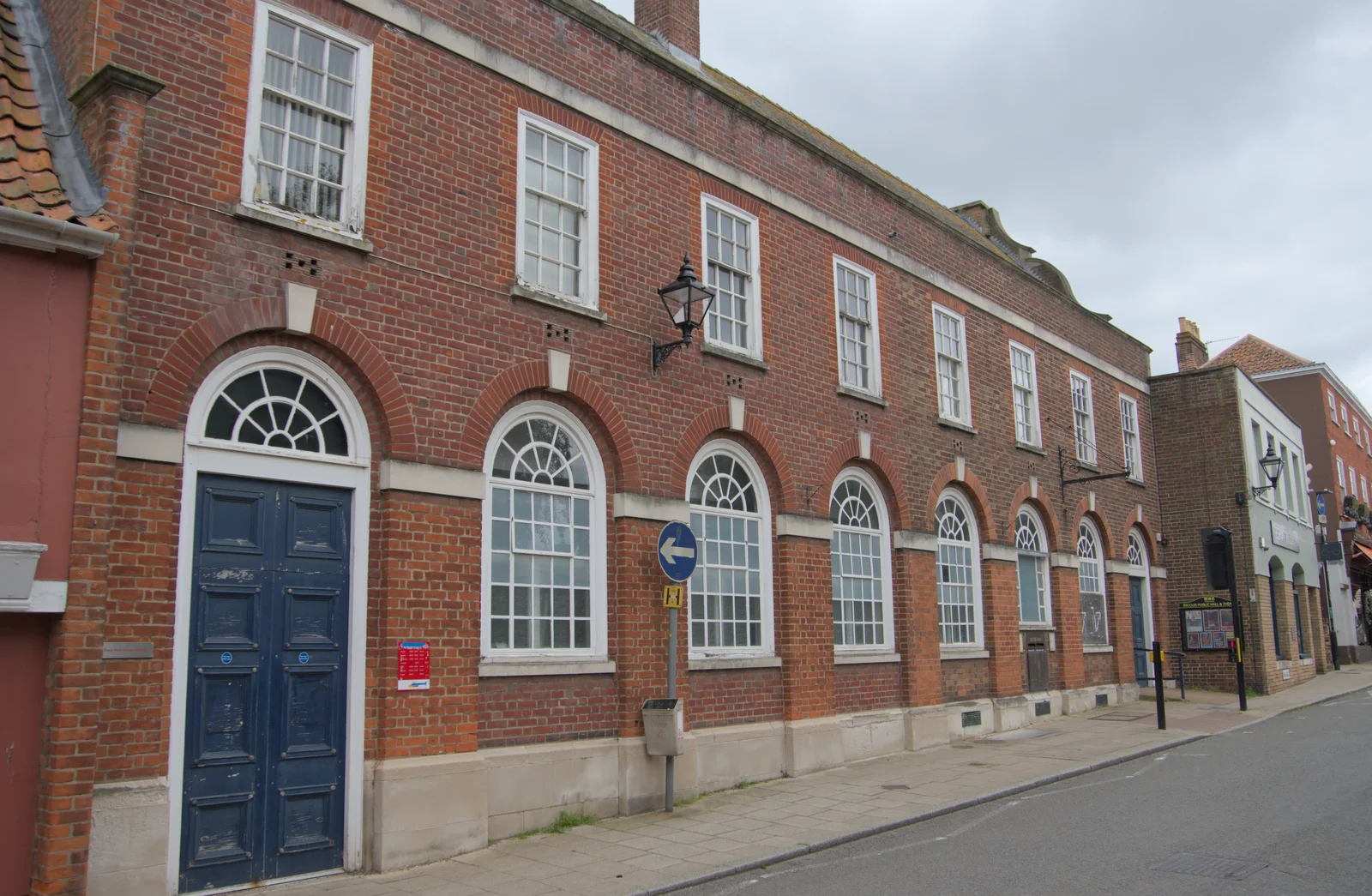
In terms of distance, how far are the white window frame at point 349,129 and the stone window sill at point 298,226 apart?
0.05 ft

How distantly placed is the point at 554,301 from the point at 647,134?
2.76 metres

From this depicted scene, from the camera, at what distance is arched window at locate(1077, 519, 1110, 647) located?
2036 cm

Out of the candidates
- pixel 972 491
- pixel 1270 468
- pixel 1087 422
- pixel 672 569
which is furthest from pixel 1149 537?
pixel 672 569

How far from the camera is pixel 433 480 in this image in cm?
909

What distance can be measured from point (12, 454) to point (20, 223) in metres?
1.45

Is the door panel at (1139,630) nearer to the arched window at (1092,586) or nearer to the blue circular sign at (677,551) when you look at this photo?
the arched window at (1092,586)

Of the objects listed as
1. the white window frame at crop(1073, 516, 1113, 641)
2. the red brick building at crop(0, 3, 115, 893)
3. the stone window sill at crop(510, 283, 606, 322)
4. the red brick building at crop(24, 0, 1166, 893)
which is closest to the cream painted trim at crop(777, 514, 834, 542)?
the red brick building at crop(24, 0, 1166, 893)

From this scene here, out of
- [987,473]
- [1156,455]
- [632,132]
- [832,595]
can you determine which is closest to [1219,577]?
[987,473]

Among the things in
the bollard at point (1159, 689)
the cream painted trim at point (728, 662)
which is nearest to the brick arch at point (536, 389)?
the cream painted trim at point (728, 662)

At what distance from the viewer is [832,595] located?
13773 millimetres

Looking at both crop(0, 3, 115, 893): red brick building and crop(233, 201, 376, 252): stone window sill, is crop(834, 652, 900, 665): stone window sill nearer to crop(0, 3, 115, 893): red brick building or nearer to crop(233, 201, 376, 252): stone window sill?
crop(233, 201, 376, 252): stone window sill

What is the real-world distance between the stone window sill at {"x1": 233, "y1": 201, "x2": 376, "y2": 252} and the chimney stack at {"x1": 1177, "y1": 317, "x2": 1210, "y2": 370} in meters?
26.8

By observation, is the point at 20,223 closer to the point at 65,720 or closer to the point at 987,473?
the point at 65,720

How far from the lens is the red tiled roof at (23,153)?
6783 millimetres
